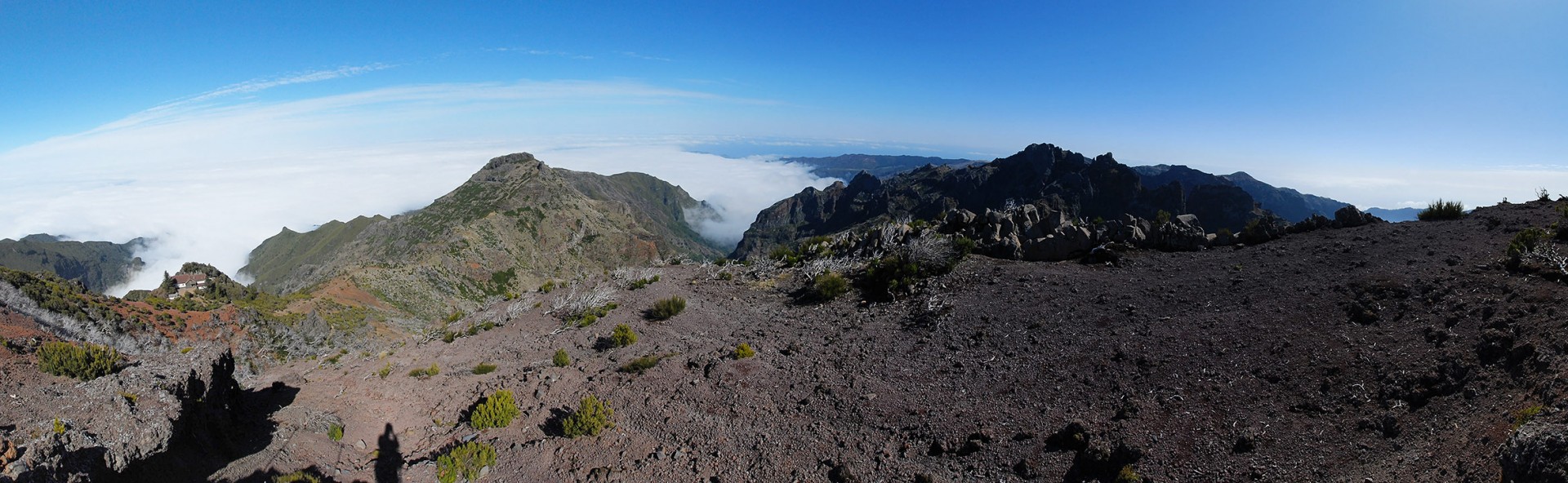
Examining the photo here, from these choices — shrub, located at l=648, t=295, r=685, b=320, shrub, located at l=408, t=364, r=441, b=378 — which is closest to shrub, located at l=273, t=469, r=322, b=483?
shrub, located at l=408, t=364, r=441, b=378

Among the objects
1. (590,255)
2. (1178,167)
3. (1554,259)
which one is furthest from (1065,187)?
(1554,259)

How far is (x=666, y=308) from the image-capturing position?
16203 millimetres

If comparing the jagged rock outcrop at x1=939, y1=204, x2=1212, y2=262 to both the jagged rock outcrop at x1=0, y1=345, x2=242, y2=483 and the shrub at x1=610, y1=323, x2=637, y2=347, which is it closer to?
the shrub at x1=610, y1=323, x2=637, y2=347

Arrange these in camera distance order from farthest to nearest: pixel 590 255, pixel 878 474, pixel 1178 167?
pixel 1178 167 → pixel 590 255 → pixel 878 474

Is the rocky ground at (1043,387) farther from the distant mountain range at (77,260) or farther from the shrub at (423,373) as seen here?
the distant mountain range at (77,260)

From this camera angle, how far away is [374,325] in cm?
4753

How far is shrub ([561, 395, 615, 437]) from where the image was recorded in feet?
31.6

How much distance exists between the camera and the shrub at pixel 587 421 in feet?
31.6

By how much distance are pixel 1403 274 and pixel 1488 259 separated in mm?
1707

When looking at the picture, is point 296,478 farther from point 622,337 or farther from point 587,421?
point 622,337

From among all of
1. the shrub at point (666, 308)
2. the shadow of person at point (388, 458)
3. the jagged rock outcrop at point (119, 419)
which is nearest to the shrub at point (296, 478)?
the shadow of person at point (388, 458)

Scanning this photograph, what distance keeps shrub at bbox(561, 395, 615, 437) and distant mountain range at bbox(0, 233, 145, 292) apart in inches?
7997

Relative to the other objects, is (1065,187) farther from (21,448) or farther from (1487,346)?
(21,448)

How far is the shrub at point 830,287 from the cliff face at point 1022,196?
5080cm
